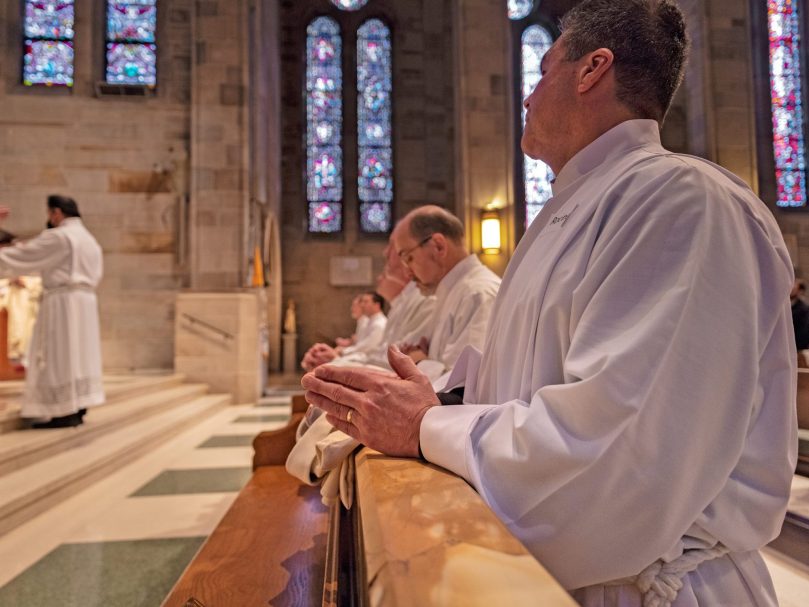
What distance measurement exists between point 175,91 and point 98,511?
7466 millimetres

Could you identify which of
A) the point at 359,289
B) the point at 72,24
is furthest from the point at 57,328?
the point at 359,289

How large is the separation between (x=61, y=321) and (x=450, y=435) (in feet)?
14.6

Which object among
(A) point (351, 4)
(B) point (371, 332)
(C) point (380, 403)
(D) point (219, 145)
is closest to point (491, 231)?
(B) point (371, 332)

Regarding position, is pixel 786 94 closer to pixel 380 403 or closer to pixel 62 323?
pixel 62 323

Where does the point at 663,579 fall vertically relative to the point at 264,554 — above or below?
above

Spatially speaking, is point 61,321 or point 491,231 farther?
point 491,231

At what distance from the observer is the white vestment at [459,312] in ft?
7.80

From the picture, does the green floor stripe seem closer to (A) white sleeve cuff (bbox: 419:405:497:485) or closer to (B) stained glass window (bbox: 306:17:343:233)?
(A) white sleeve cuff (bbox: 419:405:497:485)

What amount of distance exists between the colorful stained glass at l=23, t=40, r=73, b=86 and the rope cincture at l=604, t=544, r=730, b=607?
10.5 m

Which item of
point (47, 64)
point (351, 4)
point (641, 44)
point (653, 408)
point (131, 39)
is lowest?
point (653, 408)

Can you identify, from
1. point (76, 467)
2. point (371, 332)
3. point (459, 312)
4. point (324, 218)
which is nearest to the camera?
point (459, 312)

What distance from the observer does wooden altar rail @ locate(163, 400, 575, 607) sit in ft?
1.52

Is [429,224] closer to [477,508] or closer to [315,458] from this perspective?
[315,458]

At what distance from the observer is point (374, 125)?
12781 mm
